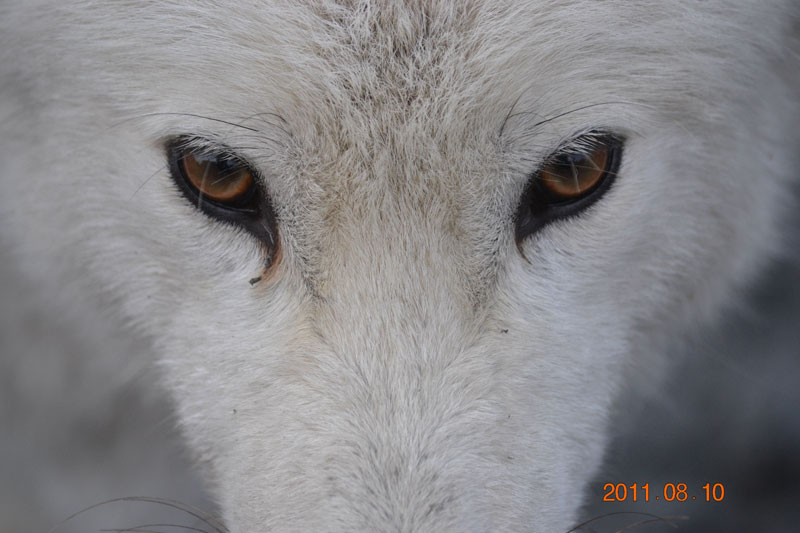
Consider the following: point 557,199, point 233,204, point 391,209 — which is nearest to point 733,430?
point 557,199

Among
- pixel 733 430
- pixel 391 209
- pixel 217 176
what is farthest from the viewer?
pixel 733 430

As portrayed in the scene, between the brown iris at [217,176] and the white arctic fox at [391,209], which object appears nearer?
the white arctic fox at [391,209]

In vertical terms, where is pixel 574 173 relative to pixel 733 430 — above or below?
below

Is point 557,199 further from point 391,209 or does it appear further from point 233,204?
point 233,204

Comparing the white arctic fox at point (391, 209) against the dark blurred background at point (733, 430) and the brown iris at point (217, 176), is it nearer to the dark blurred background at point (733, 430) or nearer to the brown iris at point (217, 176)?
the brown iris at point (217, 176)

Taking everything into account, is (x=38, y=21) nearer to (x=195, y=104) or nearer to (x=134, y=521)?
(x=195, y=104)

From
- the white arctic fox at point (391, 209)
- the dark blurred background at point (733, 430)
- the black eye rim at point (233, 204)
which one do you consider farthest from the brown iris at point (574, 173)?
the dark blurred background at point (733, 430)

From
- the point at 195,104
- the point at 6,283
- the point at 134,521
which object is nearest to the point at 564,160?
the point at 195,104

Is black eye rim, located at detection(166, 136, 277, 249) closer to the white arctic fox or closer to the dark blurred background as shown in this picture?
the white arctic fox
